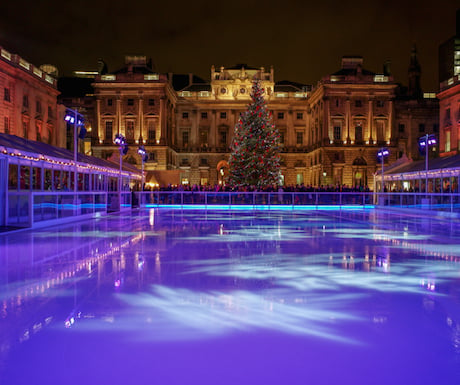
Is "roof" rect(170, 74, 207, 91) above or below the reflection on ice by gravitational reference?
above

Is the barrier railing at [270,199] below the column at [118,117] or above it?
below

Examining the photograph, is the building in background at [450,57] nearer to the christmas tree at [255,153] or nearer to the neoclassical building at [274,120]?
the neoclassical building at [274,120]

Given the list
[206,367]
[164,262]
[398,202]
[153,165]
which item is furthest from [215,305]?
[153,165]

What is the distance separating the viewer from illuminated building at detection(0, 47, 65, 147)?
127 feet

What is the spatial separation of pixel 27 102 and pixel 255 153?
22.1 metres

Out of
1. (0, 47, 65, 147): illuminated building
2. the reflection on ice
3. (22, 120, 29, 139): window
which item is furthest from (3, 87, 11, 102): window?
the reflection on ice

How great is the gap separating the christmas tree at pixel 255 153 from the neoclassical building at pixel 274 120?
85.7 feet

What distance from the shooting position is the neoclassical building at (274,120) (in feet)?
203

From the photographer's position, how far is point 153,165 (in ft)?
199

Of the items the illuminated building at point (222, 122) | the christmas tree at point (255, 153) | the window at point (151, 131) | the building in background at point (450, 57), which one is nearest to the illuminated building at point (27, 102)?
the window at point (151, 131)

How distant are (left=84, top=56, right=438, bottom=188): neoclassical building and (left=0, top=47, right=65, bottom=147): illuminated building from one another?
41.9ft

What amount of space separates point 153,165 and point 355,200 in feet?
111

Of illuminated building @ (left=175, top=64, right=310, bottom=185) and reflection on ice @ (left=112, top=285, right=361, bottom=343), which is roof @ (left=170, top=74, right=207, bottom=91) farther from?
reflection on ice @ (left=112, top=285, right=361, bottom=343)

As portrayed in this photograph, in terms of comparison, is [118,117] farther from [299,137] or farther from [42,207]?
[42,207]
